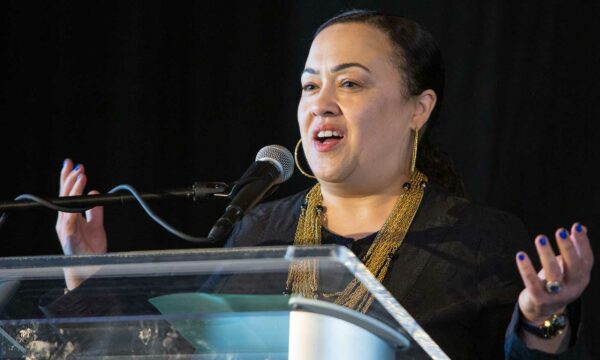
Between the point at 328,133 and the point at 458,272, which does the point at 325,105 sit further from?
the point at 458,272

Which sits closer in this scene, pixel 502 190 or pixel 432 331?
pixel 432 331

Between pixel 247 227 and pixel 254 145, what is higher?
pixel 254 145

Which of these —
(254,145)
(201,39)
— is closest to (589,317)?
(254,145)

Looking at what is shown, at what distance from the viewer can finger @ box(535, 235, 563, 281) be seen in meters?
1.39

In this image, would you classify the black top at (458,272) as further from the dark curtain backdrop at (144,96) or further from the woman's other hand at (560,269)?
the dark curtain backdrop at (144,96)

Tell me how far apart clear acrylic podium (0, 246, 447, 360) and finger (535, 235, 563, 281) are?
364 mm

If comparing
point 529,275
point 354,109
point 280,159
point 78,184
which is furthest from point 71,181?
point 529,275

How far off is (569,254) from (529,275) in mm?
73

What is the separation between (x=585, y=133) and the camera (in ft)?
8.63

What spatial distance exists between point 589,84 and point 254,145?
1028 millimetres

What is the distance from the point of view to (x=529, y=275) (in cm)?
143

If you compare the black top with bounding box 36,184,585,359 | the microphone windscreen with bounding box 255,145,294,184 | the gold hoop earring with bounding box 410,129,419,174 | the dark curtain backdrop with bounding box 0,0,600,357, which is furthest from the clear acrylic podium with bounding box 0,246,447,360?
the dark curtain backdrop with bounding box 0,0,600,357

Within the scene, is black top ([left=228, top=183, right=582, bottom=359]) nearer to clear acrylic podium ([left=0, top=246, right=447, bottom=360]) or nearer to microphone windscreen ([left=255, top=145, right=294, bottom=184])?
microphone windscreen ([left=255, top=145, right=294, bottom=184])

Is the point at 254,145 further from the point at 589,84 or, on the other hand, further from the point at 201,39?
the point at 589,84
